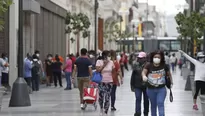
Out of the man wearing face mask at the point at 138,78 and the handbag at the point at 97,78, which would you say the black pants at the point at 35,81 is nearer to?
the handbag at the point at 97,78

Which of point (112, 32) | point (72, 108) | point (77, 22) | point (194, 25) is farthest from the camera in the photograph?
point (112, 32)

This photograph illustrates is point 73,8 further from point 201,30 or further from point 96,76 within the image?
point 96,76

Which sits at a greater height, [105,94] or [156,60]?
[156,60]

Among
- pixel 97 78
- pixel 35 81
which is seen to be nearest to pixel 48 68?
pixel 35 81

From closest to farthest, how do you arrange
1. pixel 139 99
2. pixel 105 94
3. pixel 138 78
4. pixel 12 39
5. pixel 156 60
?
1. pixel 156 60
2. pixel 138 78
3. pixel 139 99
4. pixel 105 94
5. pixel 12 39

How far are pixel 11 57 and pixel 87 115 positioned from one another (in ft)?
41.5

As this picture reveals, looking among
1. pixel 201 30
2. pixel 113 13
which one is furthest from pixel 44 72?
pixel 113 13

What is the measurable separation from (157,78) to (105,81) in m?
4.31

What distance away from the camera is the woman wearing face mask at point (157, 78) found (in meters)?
14.3

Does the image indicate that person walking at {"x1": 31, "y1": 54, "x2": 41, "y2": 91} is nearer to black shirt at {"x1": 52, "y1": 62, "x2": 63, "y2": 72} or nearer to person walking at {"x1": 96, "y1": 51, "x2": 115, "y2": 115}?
black shirt at {"x1": 52, "y1": 62, "x2": 63, "y2": 72}

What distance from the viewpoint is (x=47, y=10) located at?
40.6 metres

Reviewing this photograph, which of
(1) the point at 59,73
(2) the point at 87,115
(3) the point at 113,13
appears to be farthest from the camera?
(3) the point at 113,13

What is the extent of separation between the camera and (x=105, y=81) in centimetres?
1852

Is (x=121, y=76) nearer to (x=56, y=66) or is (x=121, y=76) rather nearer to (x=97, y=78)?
(x=97, y=78)
